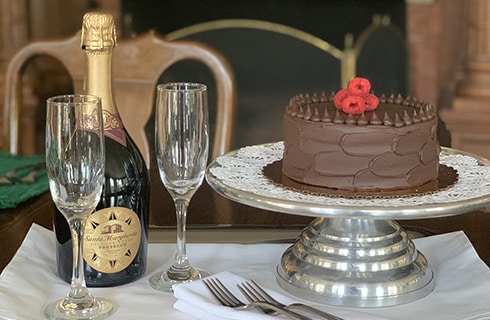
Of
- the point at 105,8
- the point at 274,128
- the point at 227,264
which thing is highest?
the point at 105,8

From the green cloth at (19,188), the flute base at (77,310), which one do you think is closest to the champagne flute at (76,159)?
the flute base at (77,310)

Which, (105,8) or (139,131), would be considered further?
(105,8)

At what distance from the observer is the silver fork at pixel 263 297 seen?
2.63 feet

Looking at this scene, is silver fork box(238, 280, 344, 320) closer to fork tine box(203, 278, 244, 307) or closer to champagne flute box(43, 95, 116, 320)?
fork tine box(203, 278, 244, 307)

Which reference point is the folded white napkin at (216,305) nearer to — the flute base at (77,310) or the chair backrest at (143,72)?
the flute base at (77,310)

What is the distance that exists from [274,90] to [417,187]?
2.43 metres

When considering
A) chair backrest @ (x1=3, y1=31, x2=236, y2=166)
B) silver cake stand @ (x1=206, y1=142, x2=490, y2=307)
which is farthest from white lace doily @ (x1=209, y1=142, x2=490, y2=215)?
chair backrest @ (x1=3, y1=31, x2=236, y2=166)

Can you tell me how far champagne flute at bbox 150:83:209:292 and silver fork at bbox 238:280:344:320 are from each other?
0.08 meters

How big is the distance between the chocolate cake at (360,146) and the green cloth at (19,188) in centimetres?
39

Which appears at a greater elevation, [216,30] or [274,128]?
[216,30]

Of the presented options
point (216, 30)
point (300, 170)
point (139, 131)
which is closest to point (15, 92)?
point (139, 131)

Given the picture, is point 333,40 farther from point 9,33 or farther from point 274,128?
point 9,33

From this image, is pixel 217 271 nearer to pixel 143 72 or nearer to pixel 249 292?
pixel 249 292

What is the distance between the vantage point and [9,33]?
11.0 ft
